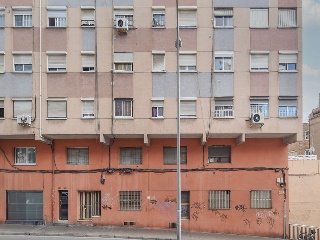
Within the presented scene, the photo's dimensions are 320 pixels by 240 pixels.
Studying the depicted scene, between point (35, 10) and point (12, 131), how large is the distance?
654cm

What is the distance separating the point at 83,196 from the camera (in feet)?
68.4

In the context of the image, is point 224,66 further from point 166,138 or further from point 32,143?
point 32,143

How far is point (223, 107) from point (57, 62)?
9190 mm

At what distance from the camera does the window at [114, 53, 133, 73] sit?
19.7 meters

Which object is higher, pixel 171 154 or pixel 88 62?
pixel 88 62

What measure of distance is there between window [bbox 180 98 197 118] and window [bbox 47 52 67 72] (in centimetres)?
659

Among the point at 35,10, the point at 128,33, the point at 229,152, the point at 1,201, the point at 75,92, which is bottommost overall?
the point at 1,201

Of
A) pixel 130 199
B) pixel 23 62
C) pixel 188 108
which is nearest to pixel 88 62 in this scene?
pixel 23 62

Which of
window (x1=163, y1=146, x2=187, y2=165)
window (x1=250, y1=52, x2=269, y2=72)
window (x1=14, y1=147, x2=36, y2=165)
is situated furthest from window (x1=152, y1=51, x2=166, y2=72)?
window (x1=14, y1=147, x2=36, y2=165)

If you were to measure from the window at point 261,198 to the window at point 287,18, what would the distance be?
9.18m

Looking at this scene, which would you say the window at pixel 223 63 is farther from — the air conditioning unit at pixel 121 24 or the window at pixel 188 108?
the air conditioning unit at pixel 121 24

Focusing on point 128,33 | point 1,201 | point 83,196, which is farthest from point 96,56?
point 1,201

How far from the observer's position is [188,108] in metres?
19.8

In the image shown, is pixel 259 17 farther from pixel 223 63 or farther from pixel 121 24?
pixel 121 24
